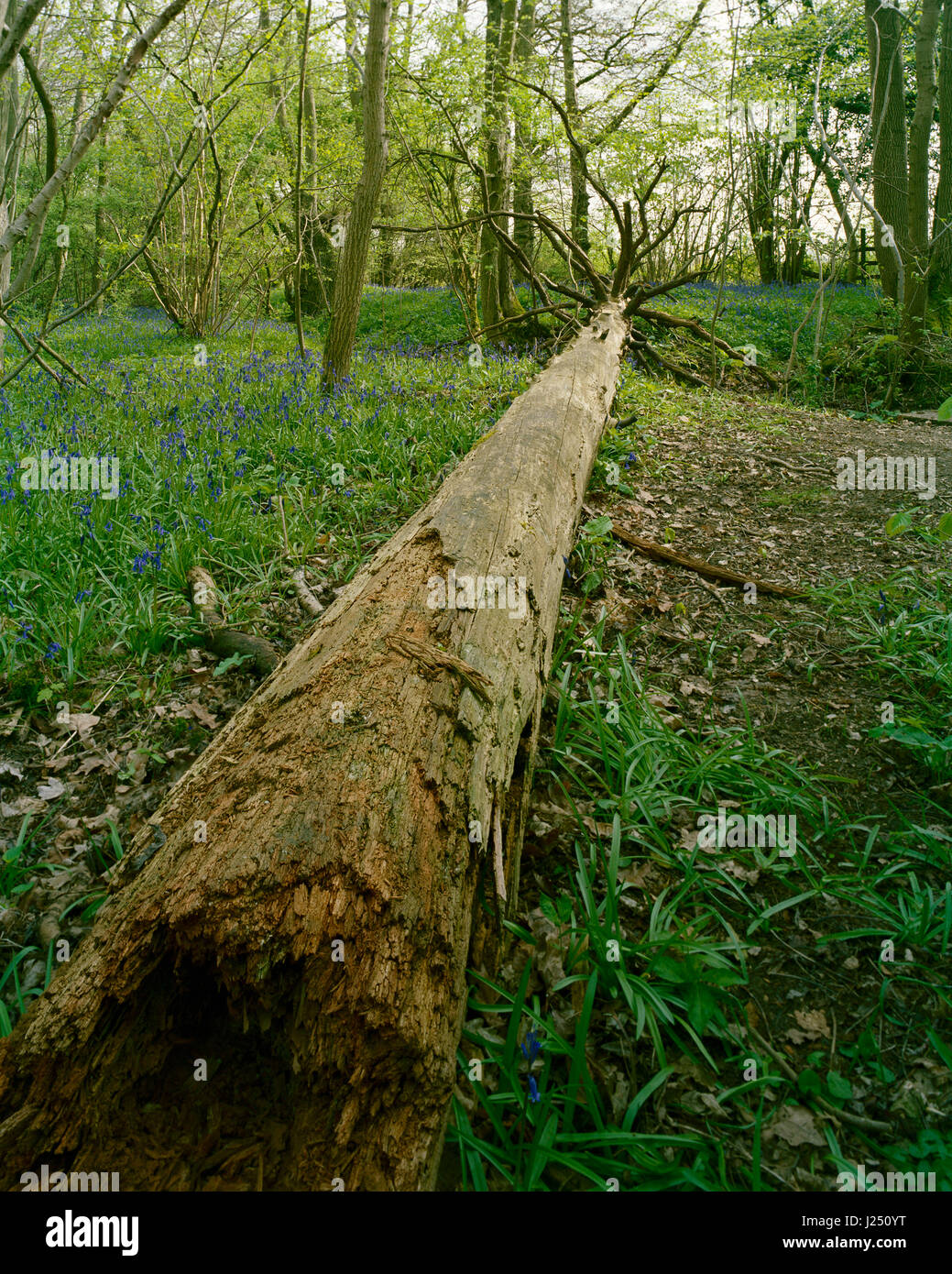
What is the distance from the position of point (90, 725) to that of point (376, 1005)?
1.94 metres

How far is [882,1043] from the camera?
1.64 meters

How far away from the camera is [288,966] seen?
1.28 m

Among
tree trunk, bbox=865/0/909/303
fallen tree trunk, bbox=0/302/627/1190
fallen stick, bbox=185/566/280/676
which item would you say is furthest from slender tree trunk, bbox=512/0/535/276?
fallen tree trunk, bbox=0/302/627/1190

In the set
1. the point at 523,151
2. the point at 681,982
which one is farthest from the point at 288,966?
the point at 523,151

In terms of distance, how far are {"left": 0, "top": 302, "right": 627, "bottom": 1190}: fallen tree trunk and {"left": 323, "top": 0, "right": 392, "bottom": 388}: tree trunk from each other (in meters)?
5.65

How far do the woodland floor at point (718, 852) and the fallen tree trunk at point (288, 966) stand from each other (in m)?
0.34

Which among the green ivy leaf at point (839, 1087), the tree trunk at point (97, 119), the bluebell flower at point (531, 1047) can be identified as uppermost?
the tree trunk at point (97, 119)

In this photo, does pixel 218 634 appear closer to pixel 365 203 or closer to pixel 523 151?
pixel 365 203

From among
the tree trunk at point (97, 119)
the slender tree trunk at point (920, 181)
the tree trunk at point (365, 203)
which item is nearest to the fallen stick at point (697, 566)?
the tree trunk at point (97, 119)

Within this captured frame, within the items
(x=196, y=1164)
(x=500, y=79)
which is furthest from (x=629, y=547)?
(x=500, y=79)

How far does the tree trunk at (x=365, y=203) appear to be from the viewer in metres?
5.65

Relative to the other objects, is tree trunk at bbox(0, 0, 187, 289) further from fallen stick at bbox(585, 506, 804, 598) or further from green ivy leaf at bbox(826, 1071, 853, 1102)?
green ivy leaf at bbox(826, 1071, 853, 1102)

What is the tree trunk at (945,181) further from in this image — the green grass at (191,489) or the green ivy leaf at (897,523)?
the green ivy leaf at (897,523)
